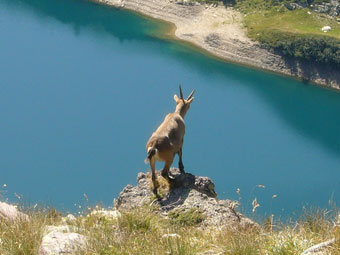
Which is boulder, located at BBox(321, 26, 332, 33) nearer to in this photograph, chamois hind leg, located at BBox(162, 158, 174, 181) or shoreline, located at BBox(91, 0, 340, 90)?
shoreline, located at BBox(91, 0, 340, 90)

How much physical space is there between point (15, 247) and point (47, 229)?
102cm

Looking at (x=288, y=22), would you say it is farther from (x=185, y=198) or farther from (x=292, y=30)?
(x=185, y=198)

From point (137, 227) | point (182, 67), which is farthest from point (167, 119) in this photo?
point (182, 67)

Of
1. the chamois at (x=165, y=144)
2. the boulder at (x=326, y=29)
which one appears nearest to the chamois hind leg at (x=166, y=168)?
the chamois at (x=165, y=144)

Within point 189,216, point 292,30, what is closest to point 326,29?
point 292,30

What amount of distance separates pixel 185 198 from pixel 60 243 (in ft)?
23.2

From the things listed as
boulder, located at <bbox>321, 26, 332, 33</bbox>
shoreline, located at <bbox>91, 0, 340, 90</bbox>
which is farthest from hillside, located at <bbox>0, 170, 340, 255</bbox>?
boulder, located at <bbox>321, 26, 332, 33</bbox>

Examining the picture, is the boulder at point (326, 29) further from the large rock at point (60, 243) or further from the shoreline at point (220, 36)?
the large rock at point (60, 243)

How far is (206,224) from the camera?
495 inches

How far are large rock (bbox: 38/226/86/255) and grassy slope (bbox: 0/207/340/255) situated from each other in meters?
0.11

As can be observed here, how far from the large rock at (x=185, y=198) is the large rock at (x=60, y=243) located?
4953 millimetres

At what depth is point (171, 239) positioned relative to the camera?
842 centimetres

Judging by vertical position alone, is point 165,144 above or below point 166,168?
above

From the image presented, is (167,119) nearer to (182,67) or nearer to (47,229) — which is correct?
(47,229)
